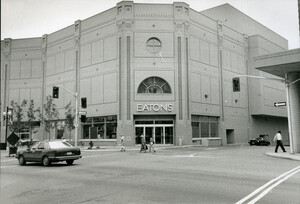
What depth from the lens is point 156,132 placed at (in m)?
41.2

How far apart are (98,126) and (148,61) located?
11568mm

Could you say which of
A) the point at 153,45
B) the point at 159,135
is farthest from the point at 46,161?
the point at 153,45

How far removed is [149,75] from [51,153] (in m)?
25.4

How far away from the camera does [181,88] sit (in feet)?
137

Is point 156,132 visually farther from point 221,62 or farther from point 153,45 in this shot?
point 221,62

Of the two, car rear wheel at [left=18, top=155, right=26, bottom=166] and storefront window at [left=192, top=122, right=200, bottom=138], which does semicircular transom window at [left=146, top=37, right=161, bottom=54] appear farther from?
car rear wheel at [left=18, top=155, right=26, bottom=166]

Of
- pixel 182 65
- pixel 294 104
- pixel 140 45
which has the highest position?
pixel 140 45

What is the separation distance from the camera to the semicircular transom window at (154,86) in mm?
41594

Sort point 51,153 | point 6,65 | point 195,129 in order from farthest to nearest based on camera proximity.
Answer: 1. point 6,65
2. point 195,129
3. point 51,153

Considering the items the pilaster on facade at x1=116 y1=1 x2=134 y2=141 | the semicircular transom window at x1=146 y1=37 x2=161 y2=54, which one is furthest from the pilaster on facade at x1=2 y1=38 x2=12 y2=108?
the semicircular transom window at x1=146 y1=37 x2=161 y2=54

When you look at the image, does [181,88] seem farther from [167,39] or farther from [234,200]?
[234,200]

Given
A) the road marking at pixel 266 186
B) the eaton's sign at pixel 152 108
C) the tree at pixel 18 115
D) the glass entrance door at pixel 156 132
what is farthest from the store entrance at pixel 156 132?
the road marking at pixel 266 186

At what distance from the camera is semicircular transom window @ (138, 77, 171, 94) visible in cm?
4159

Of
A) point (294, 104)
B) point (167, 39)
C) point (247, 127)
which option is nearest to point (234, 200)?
point (294, 104)
